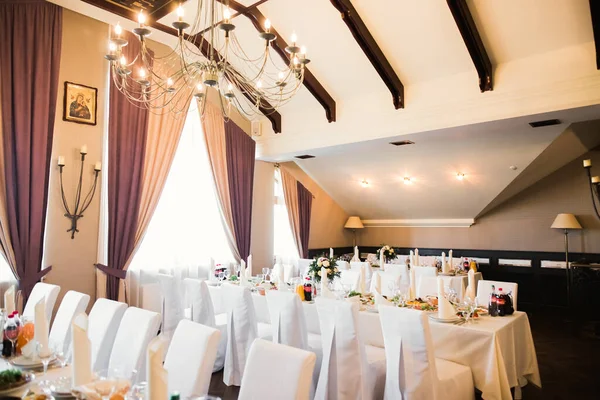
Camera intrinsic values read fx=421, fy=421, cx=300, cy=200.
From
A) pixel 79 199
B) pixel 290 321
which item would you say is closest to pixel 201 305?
pixel 290 321

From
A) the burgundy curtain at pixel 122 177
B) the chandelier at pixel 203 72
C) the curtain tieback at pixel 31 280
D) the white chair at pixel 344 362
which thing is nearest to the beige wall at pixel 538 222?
the chandelier at pixel 203 72

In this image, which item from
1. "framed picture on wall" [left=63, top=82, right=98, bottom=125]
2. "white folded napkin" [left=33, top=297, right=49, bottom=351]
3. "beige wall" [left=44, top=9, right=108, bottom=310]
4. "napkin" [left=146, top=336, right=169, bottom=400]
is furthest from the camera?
"framed picture on wall" [left=63, top=82, right=98, bottom=125]

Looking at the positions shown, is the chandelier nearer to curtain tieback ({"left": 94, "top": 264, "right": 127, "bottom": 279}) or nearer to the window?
the window

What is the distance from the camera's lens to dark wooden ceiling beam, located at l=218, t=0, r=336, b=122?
4980mm

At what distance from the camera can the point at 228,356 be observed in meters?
3.91

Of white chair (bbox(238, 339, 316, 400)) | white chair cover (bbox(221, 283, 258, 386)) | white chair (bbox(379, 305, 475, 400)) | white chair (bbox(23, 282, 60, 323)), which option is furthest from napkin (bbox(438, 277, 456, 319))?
white chair (bbox(23, 282, 60, 323))

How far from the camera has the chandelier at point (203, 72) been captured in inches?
127

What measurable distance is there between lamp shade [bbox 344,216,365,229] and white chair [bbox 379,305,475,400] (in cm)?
651

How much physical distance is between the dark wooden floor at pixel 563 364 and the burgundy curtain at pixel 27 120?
2426 mm

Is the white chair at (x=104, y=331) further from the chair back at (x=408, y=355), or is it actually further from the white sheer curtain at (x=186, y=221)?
the white sheer curtain at (x=186, y=221)

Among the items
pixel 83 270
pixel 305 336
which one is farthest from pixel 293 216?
pixel 305 336

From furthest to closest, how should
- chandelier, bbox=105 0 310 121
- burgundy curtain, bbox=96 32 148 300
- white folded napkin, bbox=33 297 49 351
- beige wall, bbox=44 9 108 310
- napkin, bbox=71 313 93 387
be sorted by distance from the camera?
burgundy curtain, bbox=96 32 148 300
beige wall, bbox=44 9 108 310
chandelier, bbox=105 0 310 121
white folded napkin, bbox=33 297 49 351
napkin, bbox=71 313 93 387

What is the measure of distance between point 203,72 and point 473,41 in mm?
2923

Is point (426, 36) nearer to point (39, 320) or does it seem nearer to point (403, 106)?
point (403, 106)
